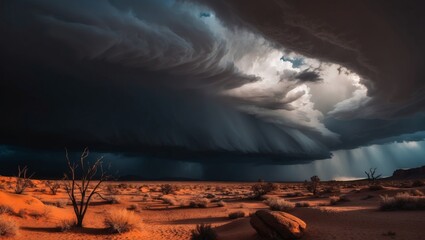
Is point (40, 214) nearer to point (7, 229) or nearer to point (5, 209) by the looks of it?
point (5, 209)

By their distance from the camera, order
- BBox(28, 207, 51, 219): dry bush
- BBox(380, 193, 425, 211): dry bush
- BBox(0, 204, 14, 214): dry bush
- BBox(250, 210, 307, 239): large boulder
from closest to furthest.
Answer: BBox(250, 210, 307, 239): large boulder < BBox(0, 204, 14, 214): dry bush < BBox(380, 193, 425, 211): dry bush < BBox(28, 207, 51, 219): dry bush

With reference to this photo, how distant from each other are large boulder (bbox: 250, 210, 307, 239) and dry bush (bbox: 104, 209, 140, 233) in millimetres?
7091

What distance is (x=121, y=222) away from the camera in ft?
58.5

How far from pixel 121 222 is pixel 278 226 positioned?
864 cm

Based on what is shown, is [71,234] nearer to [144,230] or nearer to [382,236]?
[144,230]

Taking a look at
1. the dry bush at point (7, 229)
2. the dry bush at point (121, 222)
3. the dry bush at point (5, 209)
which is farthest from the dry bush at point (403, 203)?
the dry bush at point (5, 209)

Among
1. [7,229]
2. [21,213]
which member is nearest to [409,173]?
[21,213]

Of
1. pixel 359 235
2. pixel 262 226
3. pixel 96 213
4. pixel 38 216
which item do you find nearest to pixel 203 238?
pixel 262 226

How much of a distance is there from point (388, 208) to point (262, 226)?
39.1ft

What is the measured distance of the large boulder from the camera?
1392cm

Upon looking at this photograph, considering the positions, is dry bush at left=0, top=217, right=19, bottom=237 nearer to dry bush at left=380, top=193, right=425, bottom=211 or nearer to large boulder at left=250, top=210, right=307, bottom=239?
large boulder at left=250, top=210, right=307, bottom=239

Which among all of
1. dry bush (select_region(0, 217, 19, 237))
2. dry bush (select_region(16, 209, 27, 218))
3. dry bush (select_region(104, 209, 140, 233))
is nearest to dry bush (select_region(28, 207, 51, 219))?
dry bush (select_region(16, 209, 27, 218))

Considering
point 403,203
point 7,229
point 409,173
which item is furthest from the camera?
point 409,173

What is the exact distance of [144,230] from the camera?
750 inches
